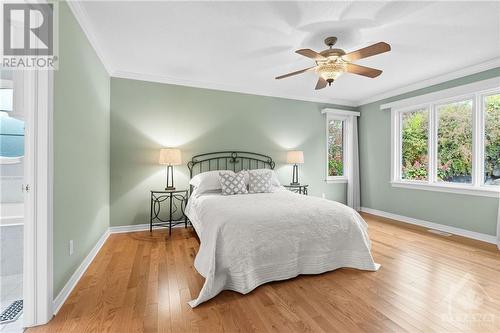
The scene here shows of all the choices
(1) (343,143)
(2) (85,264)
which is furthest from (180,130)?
(1) (343,143)

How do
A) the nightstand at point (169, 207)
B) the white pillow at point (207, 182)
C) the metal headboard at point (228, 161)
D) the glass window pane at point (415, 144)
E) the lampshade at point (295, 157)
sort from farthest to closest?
1. the lampshade at point (295, 157)
2. the glass window pane at point (415, 144)
3. the metal headboard at point (228, 161)
4. the nightstand at point (169, 207)
5. the white pillow at point (207, 182)

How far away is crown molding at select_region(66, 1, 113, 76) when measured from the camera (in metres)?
2.13

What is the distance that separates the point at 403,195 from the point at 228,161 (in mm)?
3512

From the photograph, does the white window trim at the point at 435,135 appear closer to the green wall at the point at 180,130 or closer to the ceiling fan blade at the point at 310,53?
the green wall at the point at 180,130

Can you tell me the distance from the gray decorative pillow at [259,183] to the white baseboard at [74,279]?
87.1 inches

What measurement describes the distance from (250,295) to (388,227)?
3255 millimetres

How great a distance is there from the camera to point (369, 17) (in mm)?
2336

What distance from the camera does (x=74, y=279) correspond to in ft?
7.15

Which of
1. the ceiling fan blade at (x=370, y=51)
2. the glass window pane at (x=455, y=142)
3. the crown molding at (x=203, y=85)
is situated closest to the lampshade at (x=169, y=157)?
the crown molding at (x=203, y=85)

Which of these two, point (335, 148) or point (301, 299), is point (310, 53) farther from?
point (335, 148)

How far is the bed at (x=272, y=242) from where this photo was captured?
6.75ft

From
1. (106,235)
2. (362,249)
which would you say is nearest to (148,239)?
(106,235)

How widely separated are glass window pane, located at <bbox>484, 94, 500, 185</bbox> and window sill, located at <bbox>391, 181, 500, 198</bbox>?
19 centimetres

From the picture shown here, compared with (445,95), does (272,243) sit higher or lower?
lower
